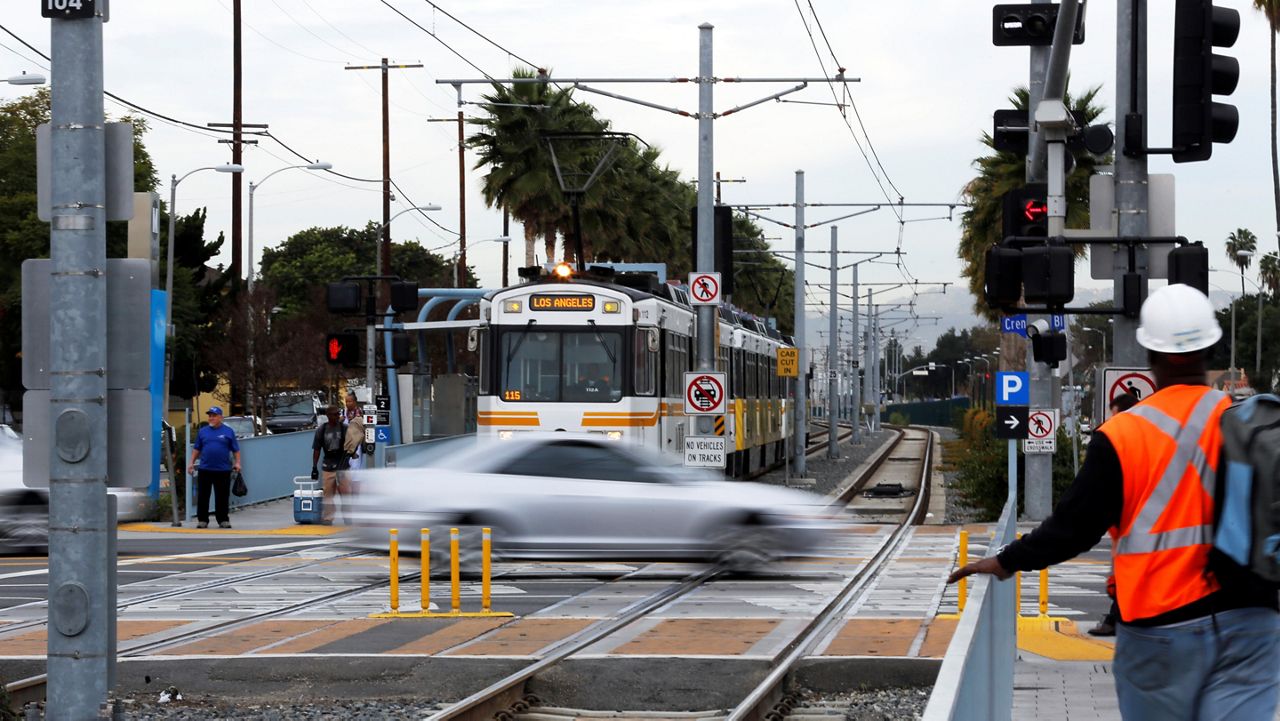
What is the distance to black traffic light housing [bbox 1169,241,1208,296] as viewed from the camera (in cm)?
1252

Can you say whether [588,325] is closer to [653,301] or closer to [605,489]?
[653,301]

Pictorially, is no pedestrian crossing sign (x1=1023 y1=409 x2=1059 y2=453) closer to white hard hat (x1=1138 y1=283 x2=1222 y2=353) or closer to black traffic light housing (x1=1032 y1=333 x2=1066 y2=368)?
black traffic light housing (x1=1032 y1=333 x2=1066 y2=368)

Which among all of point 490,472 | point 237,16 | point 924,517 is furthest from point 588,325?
point 237,16

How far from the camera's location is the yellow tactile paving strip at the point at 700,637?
12.6 metres

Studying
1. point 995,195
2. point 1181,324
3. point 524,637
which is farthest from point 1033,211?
point 995,195

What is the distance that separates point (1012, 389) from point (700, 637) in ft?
31.1

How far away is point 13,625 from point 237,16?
37186mm

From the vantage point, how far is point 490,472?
688 inches

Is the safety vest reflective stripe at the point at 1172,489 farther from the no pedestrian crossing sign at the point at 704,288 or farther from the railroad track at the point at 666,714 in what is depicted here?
the no pedestrian crossing sign at the point at 704,288

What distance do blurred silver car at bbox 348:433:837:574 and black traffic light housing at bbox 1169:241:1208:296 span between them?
5.60 meters

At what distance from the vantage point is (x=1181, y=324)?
16.8 ft

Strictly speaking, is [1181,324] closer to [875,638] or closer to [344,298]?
[875,638]

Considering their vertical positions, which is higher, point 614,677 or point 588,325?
point 588,325

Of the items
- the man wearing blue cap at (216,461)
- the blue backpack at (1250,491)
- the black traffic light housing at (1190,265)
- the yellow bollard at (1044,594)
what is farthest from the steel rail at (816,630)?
the man wearing blue cap at (216,461)
